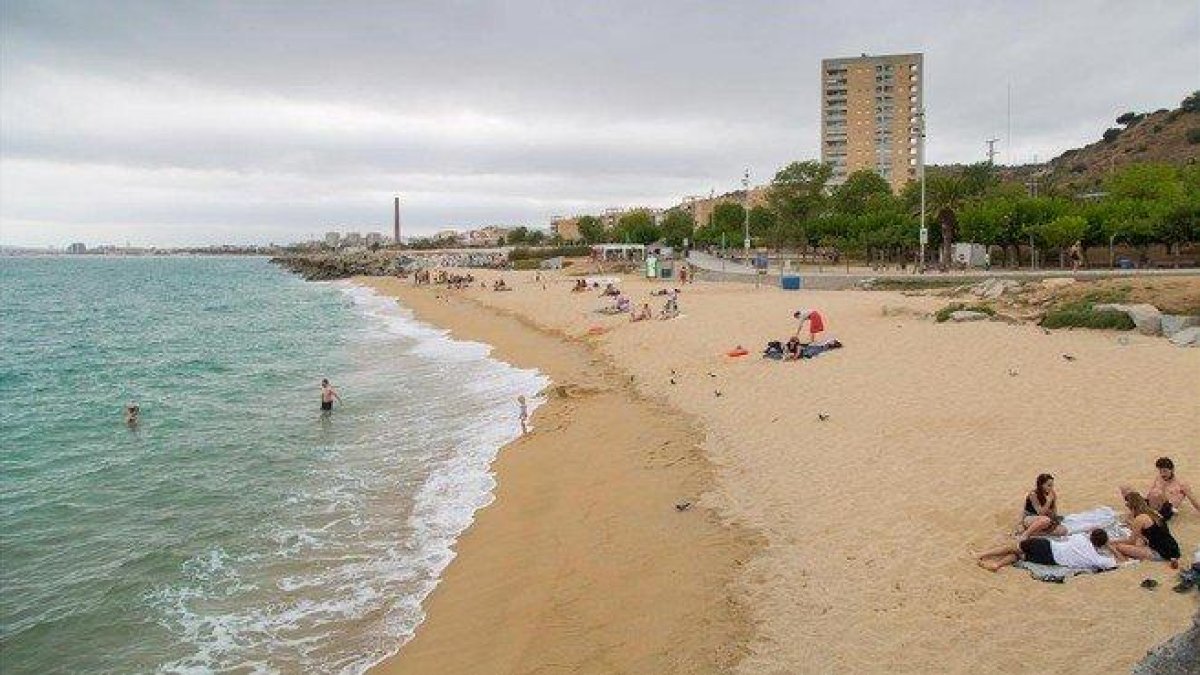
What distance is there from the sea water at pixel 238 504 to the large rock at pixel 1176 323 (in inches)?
549

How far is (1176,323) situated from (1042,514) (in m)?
12.9

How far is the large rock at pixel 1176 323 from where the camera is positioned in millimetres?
→ 17375

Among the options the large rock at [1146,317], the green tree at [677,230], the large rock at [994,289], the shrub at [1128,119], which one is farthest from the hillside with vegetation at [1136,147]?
the large rock at [1146,317]

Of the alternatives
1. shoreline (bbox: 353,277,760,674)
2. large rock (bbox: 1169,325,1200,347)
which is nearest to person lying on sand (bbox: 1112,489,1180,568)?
shoreline (bbox: 353,277,760,674)

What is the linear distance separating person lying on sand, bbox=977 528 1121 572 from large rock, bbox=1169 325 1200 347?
1152 cm

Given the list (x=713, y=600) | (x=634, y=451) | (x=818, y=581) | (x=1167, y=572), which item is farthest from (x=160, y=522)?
(x=1167, y=572)

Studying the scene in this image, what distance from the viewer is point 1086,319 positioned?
752 inches

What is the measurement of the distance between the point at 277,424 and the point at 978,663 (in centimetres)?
1639

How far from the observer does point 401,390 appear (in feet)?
72.6

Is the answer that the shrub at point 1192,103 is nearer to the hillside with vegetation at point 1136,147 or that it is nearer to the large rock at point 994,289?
the hillside with vegetation at point 1136,147

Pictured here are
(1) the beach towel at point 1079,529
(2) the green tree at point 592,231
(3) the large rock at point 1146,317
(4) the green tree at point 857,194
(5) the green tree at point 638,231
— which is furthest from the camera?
(2) the green tree at point 592,231

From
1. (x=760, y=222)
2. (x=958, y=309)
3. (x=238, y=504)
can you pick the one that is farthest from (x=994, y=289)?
(x=760, y=222)

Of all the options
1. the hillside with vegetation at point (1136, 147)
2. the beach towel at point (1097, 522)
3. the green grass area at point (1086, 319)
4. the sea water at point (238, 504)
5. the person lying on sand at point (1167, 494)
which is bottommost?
the sea water at point (238, 504)

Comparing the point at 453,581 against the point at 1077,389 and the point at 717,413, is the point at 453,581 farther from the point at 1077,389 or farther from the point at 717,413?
the point at 1077,389
